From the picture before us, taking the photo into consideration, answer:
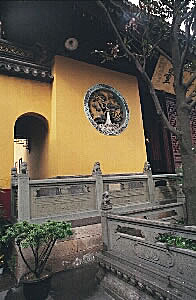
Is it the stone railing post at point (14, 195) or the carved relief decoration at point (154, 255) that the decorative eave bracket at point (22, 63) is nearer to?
the stone railing post at point (14, 195)

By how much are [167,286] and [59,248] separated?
2794mm

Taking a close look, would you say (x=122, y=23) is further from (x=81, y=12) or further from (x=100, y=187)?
(x=100, y=187)

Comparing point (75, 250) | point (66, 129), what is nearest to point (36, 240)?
point (75, 250)

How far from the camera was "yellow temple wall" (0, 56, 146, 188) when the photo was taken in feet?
22.0

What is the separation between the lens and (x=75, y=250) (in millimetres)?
5117

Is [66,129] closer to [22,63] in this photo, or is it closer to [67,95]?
[67,95]

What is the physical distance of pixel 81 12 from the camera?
6371 millimetres

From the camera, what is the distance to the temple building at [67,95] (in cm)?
664

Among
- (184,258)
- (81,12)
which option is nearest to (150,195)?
(184,258)

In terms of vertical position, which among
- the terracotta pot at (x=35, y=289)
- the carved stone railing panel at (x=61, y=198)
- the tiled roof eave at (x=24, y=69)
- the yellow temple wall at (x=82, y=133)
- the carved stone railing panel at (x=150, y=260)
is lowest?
the terracotta pot at (x=35, y=289)

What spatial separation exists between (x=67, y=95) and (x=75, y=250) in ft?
15.8

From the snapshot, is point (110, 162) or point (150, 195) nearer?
point (150, 195)

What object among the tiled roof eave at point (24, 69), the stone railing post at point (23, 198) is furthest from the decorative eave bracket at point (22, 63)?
the stone railing post at point (23, 198)

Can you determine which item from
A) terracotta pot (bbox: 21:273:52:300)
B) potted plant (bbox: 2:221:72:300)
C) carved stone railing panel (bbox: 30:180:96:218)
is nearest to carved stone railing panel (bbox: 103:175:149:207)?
carved stone railing panel (bbox: 30:180:96:218)
